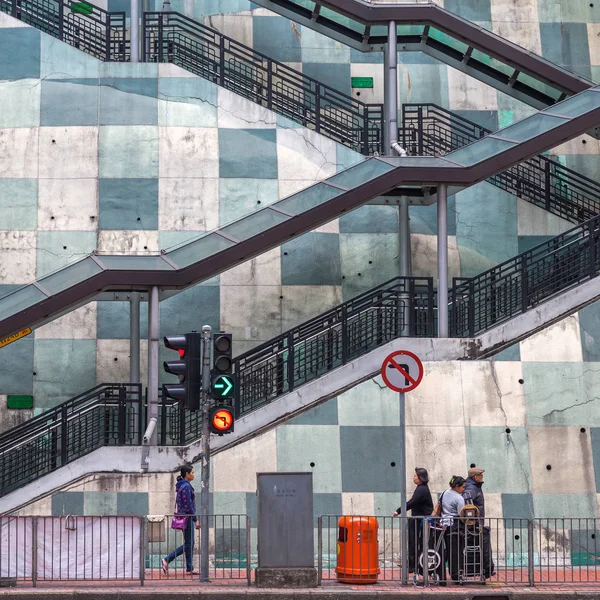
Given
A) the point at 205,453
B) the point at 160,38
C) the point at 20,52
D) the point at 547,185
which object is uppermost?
the point at 160,38

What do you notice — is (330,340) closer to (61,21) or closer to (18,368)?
(18,368)

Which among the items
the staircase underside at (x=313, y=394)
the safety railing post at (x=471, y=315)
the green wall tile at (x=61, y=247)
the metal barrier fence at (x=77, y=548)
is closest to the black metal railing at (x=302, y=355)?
the safety railing post at (x=471, y=315)

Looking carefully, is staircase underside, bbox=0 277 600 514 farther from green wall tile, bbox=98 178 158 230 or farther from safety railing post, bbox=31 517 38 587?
green wall tile, bbox=98 178 158 230

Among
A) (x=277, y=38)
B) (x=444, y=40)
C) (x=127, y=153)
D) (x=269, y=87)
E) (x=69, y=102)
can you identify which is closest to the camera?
(x=127, y=153)

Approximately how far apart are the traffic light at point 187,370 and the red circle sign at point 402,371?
2.64 meters

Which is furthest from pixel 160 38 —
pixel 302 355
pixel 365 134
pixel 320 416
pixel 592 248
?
pixel 592 248

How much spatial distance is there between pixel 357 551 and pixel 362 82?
45.1 ft

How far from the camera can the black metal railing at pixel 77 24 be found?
1105 inches

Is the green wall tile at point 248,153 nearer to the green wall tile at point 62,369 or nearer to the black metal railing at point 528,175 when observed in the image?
the black metal railing at point 528,175

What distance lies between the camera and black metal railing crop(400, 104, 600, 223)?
2795cm

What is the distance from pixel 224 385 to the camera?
1917cm

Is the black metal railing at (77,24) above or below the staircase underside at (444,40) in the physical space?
above

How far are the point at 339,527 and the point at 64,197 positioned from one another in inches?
429

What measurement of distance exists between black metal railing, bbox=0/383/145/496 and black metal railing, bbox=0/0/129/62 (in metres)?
7.74
